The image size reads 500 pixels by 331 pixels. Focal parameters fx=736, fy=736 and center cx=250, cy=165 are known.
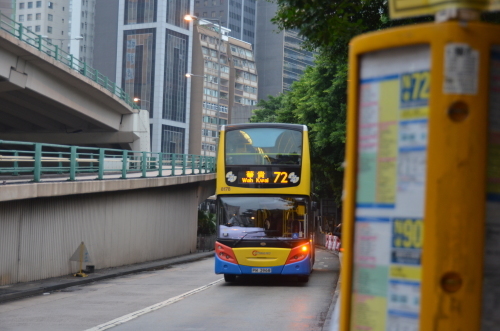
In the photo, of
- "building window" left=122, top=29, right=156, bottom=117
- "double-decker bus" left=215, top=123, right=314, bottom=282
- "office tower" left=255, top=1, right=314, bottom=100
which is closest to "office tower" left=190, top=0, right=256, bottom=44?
"office tower" left=255, top=1, right=314, bottom=100

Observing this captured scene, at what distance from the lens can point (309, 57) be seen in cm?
16312

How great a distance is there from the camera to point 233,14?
157 m

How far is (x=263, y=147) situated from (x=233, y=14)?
464 feet

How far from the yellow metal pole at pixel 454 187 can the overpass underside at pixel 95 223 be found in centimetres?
1636

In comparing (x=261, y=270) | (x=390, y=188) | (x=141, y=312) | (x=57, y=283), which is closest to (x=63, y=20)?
(x=57, y=283)

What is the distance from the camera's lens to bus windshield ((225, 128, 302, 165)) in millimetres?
19531

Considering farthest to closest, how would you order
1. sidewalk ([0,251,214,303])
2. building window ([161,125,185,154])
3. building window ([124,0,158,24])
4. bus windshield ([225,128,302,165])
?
building window ([161,125,185,154]) < building window ([124,0,158,24]) < bus windshield ([225,128,302,165]) < sidewalk ([0,251,214,303])

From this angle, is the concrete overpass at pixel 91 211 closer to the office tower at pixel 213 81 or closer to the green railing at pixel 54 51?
the green railing at pixel 54 51

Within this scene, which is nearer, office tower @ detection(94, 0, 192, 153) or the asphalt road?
the asphalt road

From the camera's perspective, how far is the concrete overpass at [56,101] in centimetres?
3098

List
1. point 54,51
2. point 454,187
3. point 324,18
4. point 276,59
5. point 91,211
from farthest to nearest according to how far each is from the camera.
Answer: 1. point 276,59
2. point 54,51
3. point 91,211
4. point 324,18
5. point 454,187

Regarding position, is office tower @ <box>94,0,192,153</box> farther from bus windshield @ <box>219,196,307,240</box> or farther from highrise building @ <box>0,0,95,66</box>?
bus windshield @ <box>219,196,307,240</box>

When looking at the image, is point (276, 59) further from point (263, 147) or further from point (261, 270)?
point (261, 270)

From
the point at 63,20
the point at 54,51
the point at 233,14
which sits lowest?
the point at 54,51
